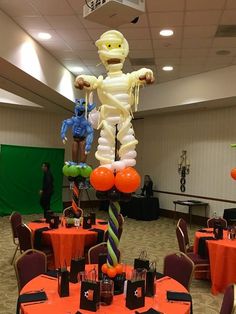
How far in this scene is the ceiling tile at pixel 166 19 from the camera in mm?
5549

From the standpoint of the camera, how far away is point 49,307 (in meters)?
2.69

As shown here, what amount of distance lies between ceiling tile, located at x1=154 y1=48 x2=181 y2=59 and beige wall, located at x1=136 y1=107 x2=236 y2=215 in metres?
2.87

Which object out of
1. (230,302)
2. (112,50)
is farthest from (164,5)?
(230,302)

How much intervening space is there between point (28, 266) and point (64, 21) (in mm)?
4172

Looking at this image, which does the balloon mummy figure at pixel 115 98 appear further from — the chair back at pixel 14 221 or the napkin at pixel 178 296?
the chair back at pixel 14 221

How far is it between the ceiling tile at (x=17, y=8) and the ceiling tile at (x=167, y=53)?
2.91 m

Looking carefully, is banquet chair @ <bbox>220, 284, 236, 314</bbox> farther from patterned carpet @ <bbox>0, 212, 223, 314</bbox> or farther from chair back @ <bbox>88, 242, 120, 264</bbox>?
patterned carpet @ <bbox>0, 212, 223, 314</bbox>

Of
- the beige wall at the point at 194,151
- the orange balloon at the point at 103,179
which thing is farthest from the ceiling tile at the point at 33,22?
the beige wall at the point at 194,151

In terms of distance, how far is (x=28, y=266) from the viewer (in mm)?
3564

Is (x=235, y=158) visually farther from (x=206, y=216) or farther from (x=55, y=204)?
(x=55, y=204)

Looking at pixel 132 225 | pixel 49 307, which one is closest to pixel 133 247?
pixel 132 225

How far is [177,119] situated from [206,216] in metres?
3.25

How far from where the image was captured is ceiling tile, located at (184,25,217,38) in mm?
6109

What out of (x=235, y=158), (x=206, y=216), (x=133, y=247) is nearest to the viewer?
(x=133, y=247)
